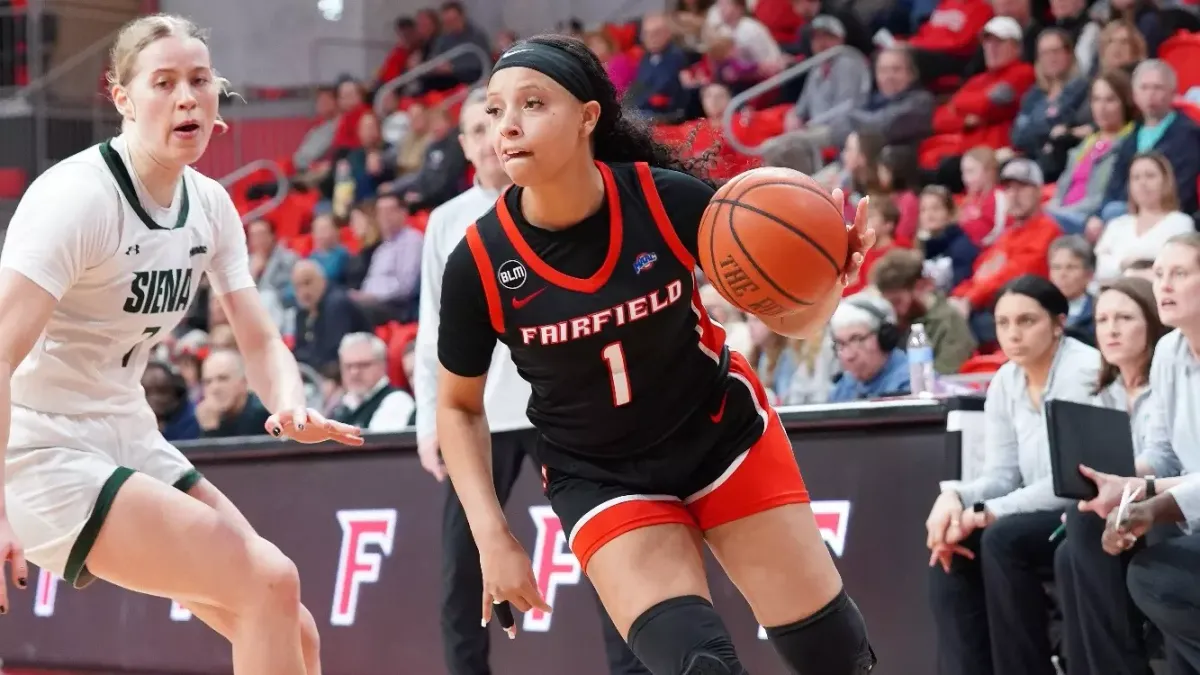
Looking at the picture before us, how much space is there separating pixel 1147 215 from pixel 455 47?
870 centimetres

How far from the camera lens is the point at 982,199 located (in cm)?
916

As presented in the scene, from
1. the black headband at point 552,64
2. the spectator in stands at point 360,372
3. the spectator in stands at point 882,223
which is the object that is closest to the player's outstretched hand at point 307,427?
the black headband at point 552,64

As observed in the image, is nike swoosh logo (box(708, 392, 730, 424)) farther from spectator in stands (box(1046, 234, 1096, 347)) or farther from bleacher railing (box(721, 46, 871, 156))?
bleacher railing (box(721, 46, 871, 156))

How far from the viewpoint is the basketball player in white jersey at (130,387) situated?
387 cm

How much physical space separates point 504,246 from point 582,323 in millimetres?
269

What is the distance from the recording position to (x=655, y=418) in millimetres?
3553

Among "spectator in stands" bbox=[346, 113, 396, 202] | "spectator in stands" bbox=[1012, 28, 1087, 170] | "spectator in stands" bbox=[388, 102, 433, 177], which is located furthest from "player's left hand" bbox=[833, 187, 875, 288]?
"spectator in stands" bbox=[346, 113, 396, 202]

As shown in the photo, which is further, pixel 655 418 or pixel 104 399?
pixel 104 399

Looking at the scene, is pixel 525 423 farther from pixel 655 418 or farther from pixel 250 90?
pixel 250 90

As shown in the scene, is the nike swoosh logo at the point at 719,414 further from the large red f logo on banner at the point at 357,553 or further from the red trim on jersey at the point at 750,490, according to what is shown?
the large red f logo on banner at the point at 357,553

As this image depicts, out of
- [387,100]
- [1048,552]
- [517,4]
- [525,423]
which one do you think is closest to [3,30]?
[387,100]

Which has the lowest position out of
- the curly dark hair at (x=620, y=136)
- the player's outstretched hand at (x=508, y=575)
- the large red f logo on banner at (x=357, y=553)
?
the large red f logo on banner at (x=357, y=553)

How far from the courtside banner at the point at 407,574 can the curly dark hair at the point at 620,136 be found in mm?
1882

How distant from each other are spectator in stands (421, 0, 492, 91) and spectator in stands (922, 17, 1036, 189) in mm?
5661
